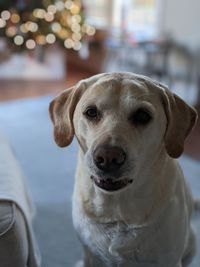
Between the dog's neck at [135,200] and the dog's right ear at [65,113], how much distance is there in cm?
8

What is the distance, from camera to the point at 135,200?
1.13 m

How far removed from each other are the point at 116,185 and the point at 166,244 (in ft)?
0.83

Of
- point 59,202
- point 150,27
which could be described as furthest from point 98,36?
point 59,202

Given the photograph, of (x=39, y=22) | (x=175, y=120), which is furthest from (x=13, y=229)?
(x=39, y=22)

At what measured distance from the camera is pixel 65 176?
2.40m

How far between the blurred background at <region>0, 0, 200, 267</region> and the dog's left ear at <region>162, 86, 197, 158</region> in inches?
56.8

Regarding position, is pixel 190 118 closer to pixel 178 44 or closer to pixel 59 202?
pixel 59 202

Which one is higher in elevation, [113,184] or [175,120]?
[175,120]

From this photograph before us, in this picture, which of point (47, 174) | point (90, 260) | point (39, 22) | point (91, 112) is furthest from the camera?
point (39, 22)

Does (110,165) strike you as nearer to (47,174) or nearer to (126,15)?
(47,174)

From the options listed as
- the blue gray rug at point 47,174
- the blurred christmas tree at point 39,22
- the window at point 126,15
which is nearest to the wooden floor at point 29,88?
the blue gray rug at point 47,174

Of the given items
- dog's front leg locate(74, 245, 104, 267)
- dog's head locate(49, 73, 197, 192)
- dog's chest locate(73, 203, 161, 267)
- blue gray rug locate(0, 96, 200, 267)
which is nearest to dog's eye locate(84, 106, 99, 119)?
dog's head locate(49, 73, 197, 192)

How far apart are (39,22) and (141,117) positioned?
326cm

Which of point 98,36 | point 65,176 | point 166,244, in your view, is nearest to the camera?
point 166,244
